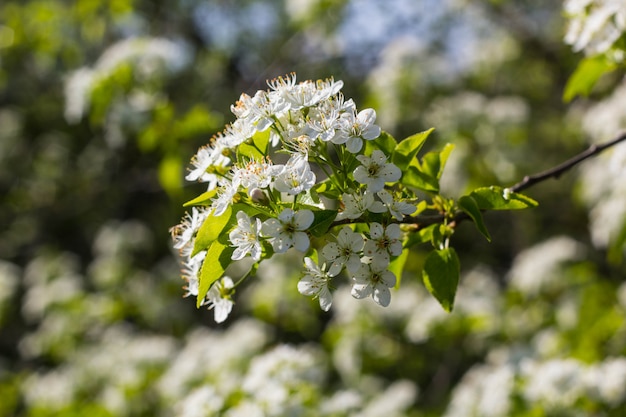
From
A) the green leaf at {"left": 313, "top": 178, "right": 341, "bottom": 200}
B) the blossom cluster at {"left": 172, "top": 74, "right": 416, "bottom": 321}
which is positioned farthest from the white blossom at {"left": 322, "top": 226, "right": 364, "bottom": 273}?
the green leaf at {"left": 313, "top": 178, "right": 341, "bottom": 200}

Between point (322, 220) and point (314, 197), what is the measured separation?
0.25 ft

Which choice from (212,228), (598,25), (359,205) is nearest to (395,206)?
(359,205)

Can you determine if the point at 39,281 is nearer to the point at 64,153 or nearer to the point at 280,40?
the point at 64,153

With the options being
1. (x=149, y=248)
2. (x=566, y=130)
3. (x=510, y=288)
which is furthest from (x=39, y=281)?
(x=566, y=130)

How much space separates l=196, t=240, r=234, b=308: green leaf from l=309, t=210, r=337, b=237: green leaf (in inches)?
7.6

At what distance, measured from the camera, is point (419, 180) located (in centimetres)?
163

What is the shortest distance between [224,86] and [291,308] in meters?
3.69

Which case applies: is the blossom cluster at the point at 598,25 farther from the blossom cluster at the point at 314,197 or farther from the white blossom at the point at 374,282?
the white blossom at the point at 374,282

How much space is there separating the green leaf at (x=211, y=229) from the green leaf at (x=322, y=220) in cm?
19

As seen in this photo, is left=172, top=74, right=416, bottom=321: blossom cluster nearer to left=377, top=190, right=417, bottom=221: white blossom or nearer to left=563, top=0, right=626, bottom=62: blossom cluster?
left=377, top=190, right=417, bottom=221: white blossom

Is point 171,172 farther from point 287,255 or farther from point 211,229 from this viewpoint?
point 211,229

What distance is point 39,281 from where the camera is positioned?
25.8 ft

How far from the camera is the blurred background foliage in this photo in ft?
12.0

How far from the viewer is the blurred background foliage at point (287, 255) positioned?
366 centimetres
